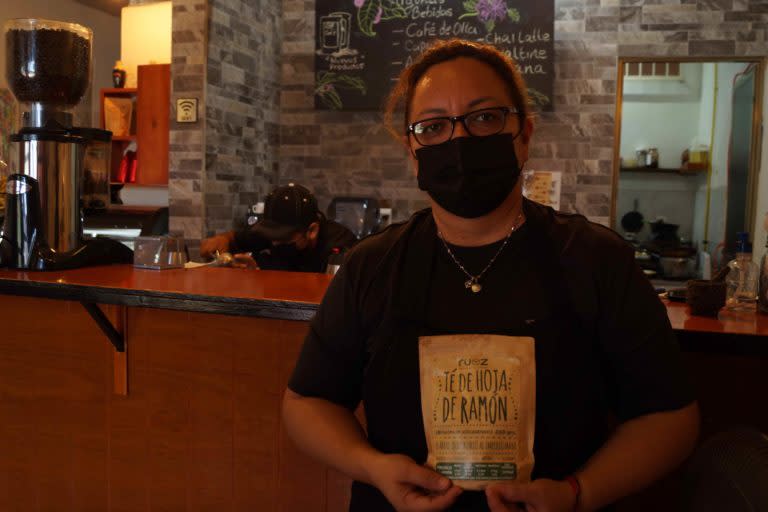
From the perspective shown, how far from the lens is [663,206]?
6.85m

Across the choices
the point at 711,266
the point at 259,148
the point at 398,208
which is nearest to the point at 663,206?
the point at 711,266

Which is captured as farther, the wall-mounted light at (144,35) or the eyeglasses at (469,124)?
the wall-mounted light at (144,35)

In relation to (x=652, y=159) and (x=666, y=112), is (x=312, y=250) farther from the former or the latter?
(x=666, y=112)

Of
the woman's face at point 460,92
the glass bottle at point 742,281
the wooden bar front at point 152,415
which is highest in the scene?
the woman's face at point 460,92

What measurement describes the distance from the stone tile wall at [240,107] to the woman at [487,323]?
333 cm

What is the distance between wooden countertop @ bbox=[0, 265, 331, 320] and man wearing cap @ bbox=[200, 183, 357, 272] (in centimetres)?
95

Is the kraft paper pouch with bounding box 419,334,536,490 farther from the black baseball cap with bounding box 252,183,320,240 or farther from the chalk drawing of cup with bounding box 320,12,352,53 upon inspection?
the chalk drawing of cup with bounding box 320,12,352,53

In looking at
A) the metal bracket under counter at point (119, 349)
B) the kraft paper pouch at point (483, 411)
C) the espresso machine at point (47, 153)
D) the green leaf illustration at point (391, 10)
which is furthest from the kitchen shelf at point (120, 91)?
the kraft paper pouch at point (483, 411)

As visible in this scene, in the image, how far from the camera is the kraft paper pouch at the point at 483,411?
104 cm

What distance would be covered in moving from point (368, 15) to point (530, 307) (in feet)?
13.5

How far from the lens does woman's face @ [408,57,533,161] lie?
1132mm

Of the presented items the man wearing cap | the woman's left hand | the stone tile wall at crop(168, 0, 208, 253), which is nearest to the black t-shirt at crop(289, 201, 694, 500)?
the woman's left hand

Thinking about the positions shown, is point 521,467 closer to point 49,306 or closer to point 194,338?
point 194,338

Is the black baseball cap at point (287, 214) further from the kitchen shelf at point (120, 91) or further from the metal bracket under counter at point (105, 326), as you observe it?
the kitchen shelf at point (120, 91)
